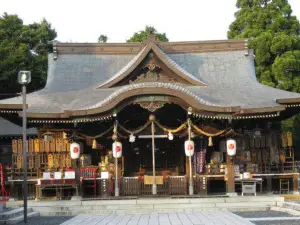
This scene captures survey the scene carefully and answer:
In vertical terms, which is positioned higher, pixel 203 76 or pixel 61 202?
pixel 203 76

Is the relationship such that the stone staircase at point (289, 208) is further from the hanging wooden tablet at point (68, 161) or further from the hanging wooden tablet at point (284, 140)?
the hanging wooden tablet at point (68, 161)

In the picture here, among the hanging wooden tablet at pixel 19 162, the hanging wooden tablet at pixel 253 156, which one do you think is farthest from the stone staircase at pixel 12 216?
the hanging wooden tablet at pixel 253 156

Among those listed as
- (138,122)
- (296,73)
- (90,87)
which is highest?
(296,73)

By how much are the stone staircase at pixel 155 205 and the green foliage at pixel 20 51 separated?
19.3m

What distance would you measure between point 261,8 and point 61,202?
23525mm

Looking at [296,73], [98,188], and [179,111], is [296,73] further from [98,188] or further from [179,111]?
[98,188]

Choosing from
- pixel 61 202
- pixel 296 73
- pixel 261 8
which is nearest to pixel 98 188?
pixel 61 202

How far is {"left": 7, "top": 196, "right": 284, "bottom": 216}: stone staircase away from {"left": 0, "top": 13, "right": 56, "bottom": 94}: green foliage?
19.3 m

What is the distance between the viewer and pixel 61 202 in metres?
16.5

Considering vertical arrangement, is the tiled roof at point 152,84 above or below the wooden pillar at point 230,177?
above

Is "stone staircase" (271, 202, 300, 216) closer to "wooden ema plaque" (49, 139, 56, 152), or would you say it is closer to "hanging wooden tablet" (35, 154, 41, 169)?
"wooden ema plaque" (49, 139, 56, 152)

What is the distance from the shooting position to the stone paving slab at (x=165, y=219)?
1222cm

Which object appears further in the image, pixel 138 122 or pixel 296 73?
pixel 296 73

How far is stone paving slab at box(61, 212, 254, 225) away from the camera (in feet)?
40.1
